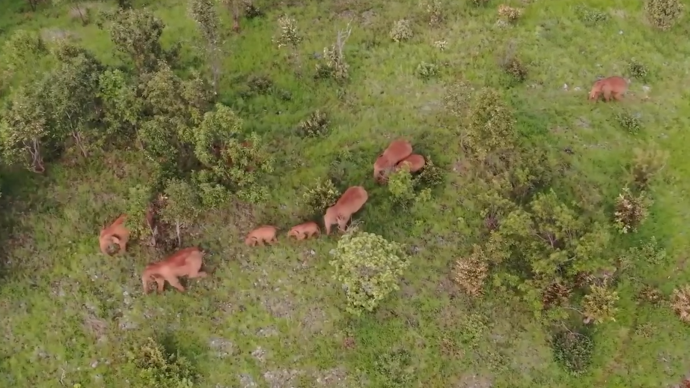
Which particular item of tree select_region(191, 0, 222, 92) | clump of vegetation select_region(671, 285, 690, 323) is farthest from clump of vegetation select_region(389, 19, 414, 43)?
clump of vegetation select_region(671, 285, 690, 323)

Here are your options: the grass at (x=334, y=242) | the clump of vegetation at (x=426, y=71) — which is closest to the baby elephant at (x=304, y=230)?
the grass at (x=334, y=242)

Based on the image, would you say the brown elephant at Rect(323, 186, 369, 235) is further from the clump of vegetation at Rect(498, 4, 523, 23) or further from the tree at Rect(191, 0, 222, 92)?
the clump of vegetation at Rect(498, 4, 523, 23)

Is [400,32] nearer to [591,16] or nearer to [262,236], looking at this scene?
[591,16]

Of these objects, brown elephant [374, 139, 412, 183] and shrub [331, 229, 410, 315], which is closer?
shrub [331, 229, 410, 315]

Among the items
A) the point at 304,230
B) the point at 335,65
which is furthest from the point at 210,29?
the point at 304,230

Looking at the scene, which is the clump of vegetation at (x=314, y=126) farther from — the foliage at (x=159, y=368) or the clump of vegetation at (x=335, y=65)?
the foliage at (x=159, y=368)
